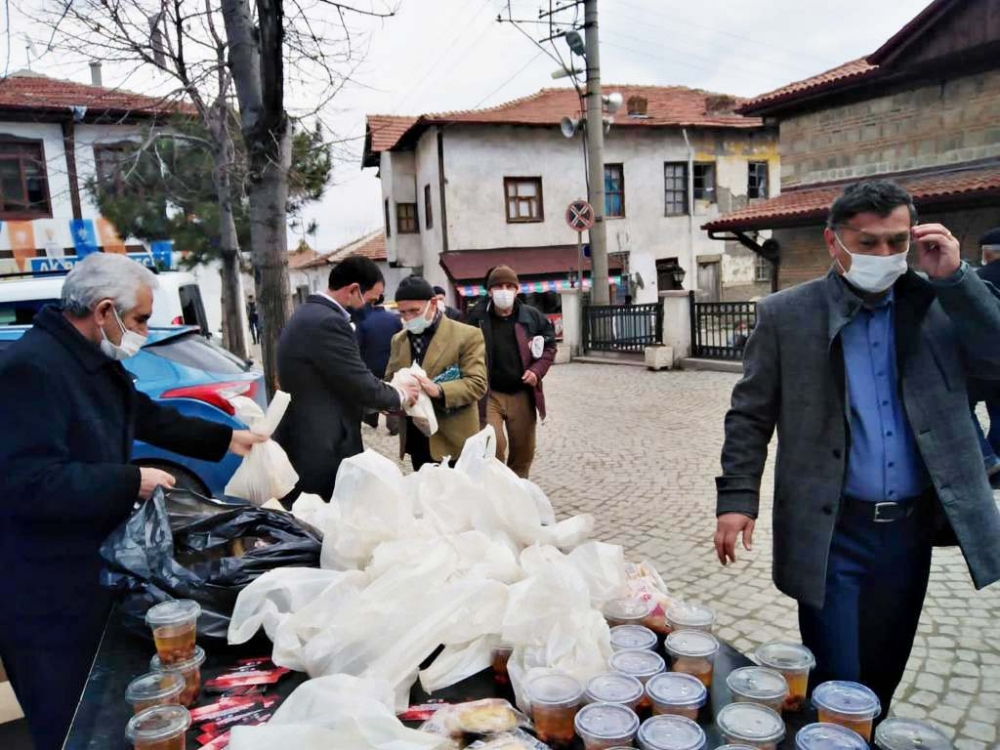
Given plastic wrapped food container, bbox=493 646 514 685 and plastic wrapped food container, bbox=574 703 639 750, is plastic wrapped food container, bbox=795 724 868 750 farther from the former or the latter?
plastic wrapped food container, bbox=493 646 514 685

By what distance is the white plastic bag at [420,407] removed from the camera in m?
3.90

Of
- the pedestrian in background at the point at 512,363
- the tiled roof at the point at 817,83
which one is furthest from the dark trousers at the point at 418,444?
the tiled roof at the point at 817,83

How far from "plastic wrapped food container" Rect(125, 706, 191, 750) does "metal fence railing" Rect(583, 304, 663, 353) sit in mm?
13920

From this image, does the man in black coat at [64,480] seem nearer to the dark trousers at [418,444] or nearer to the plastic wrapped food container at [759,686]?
the plastic wrapped food container at [759,686]

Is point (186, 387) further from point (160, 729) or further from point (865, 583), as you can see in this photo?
point (865, 583)

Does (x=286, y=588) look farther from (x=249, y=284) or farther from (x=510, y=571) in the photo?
(x=249, y=284)

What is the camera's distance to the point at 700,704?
146 cm

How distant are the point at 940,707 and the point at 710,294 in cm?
2604

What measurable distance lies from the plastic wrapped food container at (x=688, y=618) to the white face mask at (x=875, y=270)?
3.65 feet

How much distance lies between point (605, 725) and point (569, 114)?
26.7m

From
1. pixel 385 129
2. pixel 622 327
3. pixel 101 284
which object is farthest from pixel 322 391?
pixel 385 129

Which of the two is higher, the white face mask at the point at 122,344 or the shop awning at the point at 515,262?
the shop awning at the point at 515,262

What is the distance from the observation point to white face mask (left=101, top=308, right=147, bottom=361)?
92.4 inches

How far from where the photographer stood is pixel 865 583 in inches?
85.4
